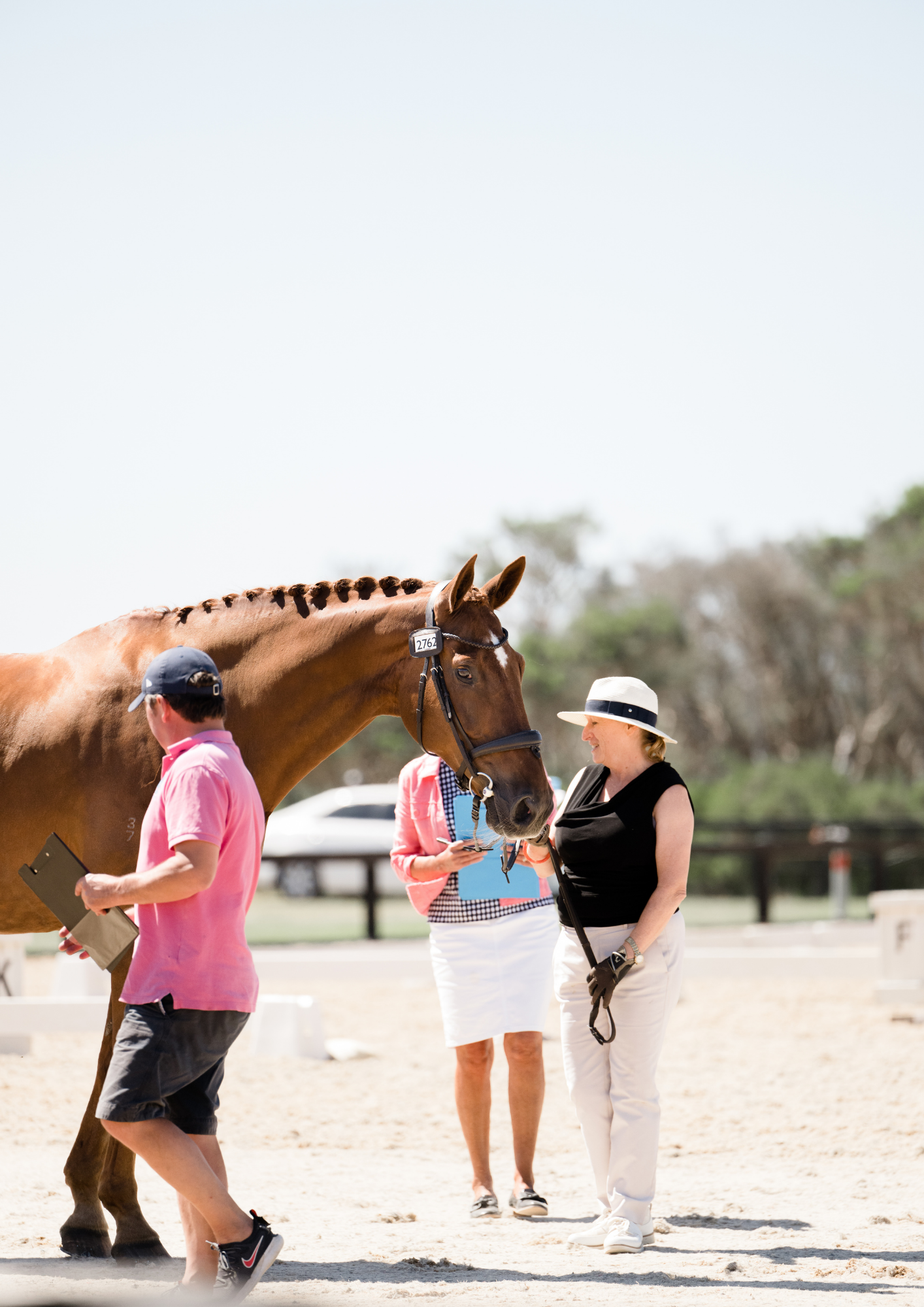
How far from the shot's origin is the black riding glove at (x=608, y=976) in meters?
4.58

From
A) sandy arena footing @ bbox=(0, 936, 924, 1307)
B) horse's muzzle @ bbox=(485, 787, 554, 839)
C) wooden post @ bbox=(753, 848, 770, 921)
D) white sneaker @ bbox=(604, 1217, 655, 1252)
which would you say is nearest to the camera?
sandy arena footing @ bbox=(0, 936, 924, 1307)

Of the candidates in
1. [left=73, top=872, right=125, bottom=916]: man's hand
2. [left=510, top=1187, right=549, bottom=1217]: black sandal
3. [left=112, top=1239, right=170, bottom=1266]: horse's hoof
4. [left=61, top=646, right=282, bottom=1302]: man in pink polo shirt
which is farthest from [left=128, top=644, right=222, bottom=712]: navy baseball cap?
[left=510, top=1187, right=549, bottom=1217]: black sandal

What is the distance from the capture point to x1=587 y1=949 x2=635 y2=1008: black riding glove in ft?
15.0

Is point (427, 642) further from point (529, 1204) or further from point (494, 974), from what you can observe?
Answer: point (529, 1204)

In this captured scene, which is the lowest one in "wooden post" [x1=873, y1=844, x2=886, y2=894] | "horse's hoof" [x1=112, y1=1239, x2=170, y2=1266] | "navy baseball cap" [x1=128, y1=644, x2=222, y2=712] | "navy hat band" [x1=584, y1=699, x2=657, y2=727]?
"wooden post" [x1=873, y1=844, x2=886, y2=894]

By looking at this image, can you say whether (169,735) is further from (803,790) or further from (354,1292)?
(803,790)

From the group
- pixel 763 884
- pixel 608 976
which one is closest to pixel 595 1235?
pixel 608 976

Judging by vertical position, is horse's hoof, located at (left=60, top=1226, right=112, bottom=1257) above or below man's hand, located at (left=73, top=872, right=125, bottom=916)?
below

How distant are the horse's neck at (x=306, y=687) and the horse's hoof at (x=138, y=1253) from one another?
1455mm

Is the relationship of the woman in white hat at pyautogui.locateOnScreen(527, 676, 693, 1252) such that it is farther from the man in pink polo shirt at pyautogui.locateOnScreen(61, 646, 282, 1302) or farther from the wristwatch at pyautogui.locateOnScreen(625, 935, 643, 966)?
the man in pink polo shirt at pyautogui.locateOnScreen(61, 646, 282, 1302)

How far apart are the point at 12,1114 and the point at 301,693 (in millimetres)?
3827

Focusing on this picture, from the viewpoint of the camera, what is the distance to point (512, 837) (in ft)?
14.5

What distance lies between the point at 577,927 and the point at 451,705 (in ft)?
2.92

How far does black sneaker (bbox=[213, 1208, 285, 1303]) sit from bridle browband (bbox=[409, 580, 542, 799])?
61.4 inches
